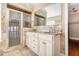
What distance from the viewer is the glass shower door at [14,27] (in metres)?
1.48

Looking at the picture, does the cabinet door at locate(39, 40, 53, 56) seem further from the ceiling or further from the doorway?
the ceiling

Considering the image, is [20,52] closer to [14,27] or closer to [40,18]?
[14,27]

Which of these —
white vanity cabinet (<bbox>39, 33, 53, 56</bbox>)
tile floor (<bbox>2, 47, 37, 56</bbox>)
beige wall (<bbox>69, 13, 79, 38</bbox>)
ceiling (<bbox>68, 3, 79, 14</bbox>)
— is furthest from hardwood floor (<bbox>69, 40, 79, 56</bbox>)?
tile floor (<bbox>2, 47, 37, 56</bbox>)

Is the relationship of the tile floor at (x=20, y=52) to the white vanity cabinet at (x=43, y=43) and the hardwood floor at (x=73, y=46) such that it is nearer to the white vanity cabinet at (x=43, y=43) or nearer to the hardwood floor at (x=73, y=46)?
the white vanity cabinet at (x=43, y=43)

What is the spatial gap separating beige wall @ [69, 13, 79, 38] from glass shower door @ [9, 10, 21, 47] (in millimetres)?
767

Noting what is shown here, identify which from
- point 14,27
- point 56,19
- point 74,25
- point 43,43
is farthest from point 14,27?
point 74,25

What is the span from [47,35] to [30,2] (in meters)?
0.57

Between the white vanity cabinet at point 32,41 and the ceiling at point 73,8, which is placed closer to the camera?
the ceiling at point 73,8

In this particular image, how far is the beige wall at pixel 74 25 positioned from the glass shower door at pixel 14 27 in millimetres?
767

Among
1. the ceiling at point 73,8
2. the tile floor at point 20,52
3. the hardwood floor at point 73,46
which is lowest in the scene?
the tile floor at point 20,52

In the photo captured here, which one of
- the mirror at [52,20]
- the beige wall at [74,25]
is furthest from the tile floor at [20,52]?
the beige wall at [74,25]

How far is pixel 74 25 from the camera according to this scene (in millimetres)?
1457

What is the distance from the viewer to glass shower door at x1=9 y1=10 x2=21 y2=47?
1484 mm

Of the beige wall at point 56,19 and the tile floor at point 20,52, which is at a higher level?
the beige wall at point 56,19
